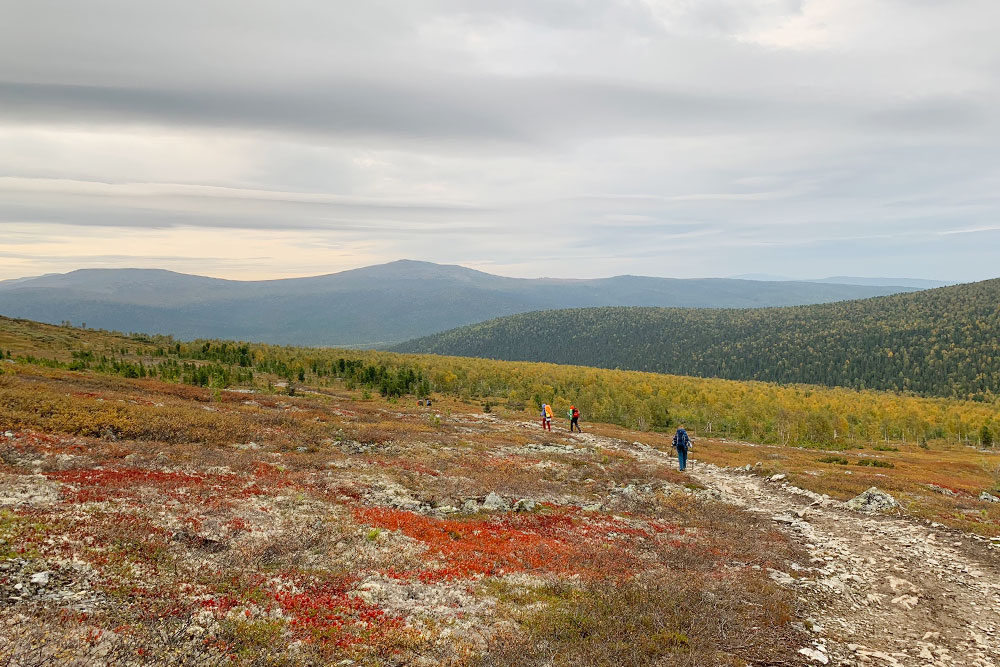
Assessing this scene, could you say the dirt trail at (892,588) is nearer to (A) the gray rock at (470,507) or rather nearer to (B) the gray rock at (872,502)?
(B) the gray rock at (872,502)

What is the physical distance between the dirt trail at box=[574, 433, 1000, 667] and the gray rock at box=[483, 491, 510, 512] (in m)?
11.3

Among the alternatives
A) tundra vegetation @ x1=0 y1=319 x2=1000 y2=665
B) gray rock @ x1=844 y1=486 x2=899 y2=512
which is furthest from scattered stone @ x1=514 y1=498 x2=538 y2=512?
gray rock @ x1=844 y1=486 x2=899 y2=512

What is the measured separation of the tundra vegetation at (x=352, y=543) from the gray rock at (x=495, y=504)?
197 millimetres

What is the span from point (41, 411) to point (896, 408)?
471 ft

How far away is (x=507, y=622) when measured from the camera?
12000 millimetres

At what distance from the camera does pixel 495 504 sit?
74.6 feet

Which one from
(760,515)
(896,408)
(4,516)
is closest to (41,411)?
(4,516)

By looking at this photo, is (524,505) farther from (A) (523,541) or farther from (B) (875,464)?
(B) (875,464)

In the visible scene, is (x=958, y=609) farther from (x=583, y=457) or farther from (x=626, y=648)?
(x=583, y=457)

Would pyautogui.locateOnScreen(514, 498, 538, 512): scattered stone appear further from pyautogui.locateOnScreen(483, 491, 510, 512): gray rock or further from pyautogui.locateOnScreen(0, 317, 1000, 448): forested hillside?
pyautogui.locateOnScreen(0, 317, 1000, 448): forested hillside

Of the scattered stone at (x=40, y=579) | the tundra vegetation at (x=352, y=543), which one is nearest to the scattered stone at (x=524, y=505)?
the tundra vegetation at (x=352, y=543)

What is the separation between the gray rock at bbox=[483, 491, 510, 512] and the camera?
2253 centimetres

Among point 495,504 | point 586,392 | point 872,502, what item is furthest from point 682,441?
point 586,392

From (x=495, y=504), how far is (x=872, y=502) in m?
21.7
